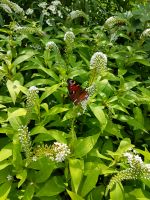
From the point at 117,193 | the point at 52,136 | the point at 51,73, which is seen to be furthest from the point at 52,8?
the point at 117,193

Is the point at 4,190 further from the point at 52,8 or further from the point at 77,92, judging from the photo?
the point at 52,8

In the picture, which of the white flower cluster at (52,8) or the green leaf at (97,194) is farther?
the white flower cluster at (52,8)

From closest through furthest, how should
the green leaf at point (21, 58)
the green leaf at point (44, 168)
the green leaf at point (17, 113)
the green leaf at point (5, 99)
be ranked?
the green leaf at point (44, 168)
the green leaf at point (17, 113)
the green leaf at point (5, 99)
the green leaf at point (21, 58)

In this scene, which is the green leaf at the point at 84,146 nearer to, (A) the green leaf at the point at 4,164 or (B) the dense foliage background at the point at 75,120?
(B) the dense foliage background at the point at 75,120

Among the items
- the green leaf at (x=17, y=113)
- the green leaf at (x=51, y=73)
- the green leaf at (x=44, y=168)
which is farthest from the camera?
the green leaf at (x=51, y=73)

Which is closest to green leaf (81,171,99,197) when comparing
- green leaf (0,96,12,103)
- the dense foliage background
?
the dense foliage background

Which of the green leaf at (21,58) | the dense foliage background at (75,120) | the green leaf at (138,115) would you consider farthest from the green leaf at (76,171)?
the green leaf at (21,58)
